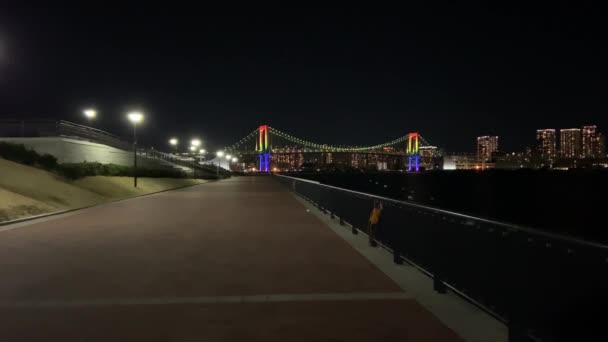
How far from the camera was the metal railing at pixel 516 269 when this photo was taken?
4.09 meters

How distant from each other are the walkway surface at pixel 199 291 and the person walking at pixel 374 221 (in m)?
0.54

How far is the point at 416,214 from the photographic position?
8.19 meters

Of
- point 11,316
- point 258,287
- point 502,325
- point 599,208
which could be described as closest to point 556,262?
point 502,325

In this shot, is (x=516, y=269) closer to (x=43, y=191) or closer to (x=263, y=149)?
(x=43, y=191)

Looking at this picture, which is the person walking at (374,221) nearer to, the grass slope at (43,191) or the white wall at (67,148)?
the grass slope at (43,191)

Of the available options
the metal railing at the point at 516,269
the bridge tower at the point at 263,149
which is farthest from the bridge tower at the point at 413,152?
the metal railing at the point at 516,269

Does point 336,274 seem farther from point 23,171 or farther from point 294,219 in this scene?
point 23,171

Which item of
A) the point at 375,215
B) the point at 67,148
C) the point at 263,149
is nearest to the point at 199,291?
the point at 375,215

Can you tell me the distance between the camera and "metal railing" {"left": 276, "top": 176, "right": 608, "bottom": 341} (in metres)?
4.09

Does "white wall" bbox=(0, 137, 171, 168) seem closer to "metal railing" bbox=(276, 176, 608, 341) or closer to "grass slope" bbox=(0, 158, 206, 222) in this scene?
"grass slope" bbox=(0, 158, 206, 222)

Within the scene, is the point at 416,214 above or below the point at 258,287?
above

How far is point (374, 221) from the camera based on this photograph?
1062cm

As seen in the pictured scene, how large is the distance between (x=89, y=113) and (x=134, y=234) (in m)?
28.0

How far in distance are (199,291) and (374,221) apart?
438 cm
